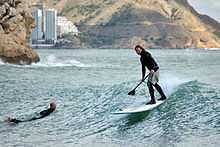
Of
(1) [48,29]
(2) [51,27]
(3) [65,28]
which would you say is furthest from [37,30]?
(3) [65,28]

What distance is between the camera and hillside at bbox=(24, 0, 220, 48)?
160500mm

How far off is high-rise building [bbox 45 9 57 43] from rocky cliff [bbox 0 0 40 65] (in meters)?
127

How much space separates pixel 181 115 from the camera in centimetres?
924

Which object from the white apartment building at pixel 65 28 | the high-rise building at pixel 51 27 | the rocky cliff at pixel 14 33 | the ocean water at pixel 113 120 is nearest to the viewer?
the ocean water at pixel 113 120

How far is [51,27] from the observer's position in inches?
6201

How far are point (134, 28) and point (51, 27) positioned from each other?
40234mm

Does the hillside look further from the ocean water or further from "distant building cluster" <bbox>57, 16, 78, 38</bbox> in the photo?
the ocean water

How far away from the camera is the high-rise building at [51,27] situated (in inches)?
6132

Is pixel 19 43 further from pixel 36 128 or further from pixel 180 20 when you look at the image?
pixel 180 20

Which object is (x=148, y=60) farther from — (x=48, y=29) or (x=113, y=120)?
(x=48, y=29)

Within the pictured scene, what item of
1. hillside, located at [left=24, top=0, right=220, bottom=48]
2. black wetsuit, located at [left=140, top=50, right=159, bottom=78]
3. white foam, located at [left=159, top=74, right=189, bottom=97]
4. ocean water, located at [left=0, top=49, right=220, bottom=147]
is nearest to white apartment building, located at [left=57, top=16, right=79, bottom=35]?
hillside, located at [left=24, top=0, right=220, bottom=48]

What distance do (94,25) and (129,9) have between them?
21720 mm

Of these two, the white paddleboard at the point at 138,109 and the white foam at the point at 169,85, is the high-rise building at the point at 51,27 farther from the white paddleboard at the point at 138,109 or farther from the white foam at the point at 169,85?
the white paddleboard at the point at 138,109

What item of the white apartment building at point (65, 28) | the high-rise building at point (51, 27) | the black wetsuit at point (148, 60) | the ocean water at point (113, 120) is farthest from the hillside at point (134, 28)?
the black wetsuit at point (148, 60)
